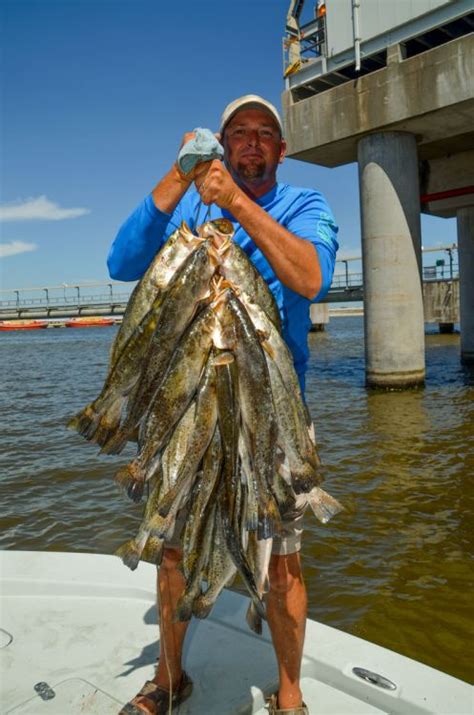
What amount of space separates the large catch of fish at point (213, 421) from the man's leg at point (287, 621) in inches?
9.9

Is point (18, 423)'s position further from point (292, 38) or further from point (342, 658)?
point (292, 38)

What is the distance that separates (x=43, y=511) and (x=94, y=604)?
4309 mm

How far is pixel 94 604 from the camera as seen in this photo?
11.8ft

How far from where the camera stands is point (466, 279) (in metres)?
21.9

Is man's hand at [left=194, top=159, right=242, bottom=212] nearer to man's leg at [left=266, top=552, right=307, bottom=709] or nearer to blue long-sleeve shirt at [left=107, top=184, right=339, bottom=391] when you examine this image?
blue long-sleeve shirt at [left=107, top=184, right=339, bottom=391]

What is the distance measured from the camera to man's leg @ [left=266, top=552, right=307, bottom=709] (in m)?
2.73

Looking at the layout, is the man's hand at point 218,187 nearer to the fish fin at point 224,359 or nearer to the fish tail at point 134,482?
the fish fin at point 224,359

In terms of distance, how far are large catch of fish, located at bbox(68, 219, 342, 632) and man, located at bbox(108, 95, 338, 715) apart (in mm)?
171

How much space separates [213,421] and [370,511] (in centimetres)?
519

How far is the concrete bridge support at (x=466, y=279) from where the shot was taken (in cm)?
2177

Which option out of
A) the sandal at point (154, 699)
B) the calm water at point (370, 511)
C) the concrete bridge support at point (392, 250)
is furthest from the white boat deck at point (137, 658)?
the concrete bridge support at point (392, 250)

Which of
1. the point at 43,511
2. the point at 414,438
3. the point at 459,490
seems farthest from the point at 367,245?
the point at 43,511

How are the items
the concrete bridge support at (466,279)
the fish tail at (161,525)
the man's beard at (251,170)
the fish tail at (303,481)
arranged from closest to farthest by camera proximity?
the fish tail at (161,525) → the fish tail at (303,481) → the man's beard at (251,170) → the concrete bridge support at (466,279)

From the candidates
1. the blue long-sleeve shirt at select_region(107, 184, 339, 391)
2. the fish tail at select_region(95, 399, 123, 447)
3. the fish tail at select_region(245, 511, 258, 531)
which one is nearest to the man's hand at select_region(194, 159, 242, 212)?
the blue long-sleeve shirt at select_region(107, 184, 339, 391)
